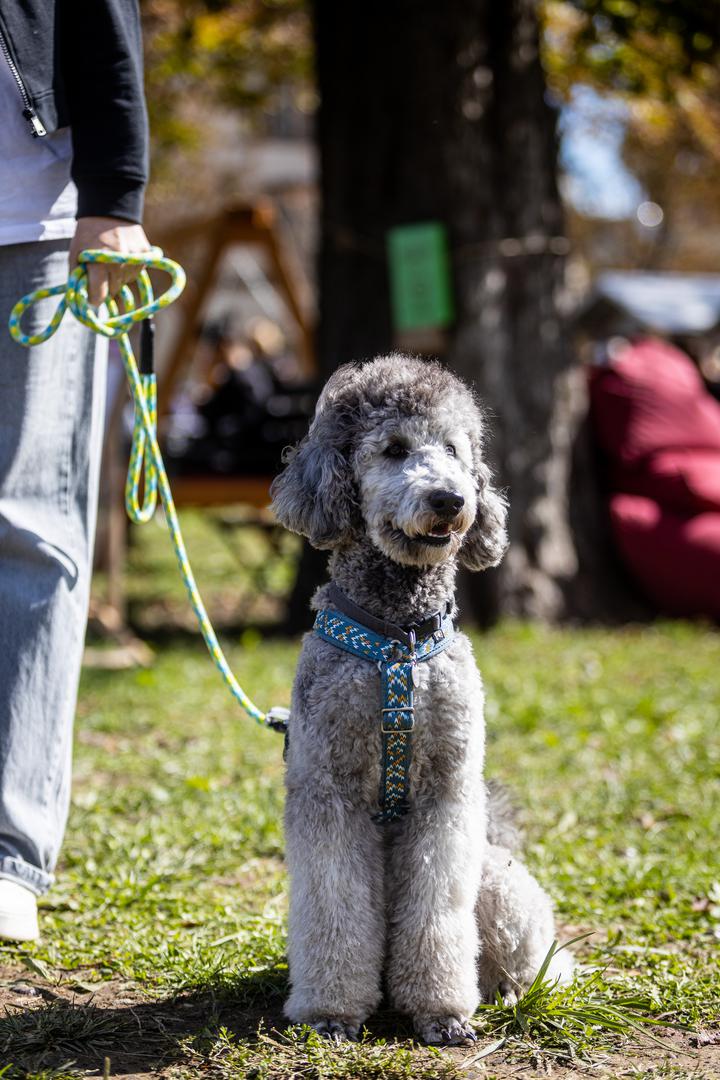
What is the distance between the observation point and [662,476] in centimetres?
821

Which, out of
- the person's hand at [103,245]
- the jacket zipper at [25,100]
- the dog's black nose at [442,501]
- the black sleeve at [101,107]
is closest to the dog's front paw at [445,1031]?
the dog's black nose at [442,501]

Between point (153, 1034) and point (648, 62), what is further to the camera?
point (648, 62)

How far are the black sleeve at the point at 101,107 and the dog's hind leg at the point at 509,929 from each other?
1842 mm

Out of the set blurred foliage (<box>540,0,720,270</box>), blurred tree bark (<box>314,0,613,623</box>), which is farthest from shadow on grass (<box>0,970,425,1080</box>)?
blurred foliage (<box>540,0,720,270</box>)

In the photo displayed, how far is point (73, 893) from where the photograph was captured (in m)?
3.60

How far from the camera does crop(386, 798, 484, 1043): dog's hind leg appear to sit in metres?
2.57

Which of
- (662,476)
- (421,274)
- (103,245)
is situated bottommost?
(662,476)

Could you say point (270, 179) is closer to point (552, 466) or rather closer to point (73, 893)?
point (552, 466)

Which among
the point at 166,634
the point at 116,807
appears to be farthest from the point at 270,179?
the point at 116,807

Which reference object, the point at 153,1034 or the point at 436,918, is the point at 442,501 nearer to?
the point at 436,918

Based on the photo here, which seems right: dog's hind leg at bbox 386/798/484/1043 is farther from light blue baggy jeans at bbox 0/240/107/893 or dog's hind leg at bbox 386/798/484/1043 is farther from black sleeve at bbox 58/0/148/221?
black sleeve at bbox 58/0/148/221

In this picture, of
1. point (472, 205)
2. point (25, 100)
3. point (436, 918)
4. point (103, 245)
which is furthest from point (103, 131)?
point (472, 205)

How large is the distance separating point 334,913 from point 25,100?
2.04 meters

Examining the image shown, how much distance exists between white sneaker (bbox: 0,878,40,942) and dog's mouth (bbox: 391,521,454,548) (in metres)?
1.38
